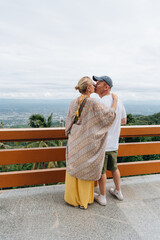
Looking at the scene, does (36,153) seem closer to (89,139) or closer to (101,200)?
(89,139)

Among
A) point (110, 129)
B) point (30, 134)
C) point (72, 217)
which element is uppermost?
point (110, 129)

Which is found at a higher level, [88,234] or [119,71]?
[119,71]

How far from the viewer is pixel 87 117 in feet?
Result: 6.41

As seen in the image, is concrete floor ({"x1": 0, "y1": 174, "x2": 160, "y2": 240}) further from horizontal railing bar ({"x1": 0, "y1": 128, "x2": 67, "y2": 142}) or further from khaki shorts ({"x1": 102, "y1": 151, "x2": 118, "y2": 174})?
horizontal railing bar ({"x1": 0, "y1": 128, "x2": 67, "y2": 142})

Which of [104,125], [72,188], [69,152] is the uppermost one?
[104,125]

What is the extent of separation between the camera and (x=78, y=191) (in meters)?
2.14

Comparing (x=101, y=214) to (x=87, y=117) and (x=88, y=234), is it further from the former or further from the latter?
(x=87, y=117)

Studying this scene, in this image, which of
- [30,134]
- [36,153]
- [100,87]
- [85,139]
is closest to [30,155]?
[36,153]

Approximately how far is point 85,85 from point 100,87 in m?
0.22

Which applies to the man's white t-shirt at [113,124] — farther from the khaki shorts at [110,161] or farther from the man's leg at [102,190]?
the man's leg at [102,190]

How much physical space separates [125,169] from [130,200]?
59 centimetres

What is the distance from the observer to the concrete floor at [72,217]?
172 cm

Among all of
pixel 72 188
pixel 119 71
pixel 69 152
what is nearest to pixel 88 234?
pixel 72 188

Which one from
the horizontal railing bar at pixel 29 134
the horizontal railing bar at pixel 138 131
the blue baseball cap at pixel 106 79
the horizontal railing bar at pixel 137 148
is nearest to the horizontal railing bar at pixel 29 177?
the horizontal railing bar at pixel 29 134
